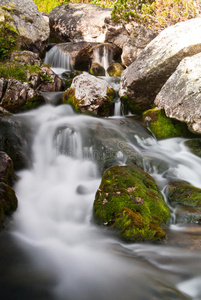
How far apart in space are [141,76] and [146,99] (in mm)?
882

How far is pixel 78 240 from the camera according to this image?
3621mm

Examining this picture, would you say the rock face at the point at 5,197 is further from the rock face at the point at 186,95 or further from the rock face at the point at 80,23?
the rock face at the point at 80,23

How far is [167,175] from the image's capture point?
5.97 m

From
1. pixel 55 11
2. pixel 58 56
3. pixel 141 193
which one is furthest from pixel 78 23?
pixel 141 193

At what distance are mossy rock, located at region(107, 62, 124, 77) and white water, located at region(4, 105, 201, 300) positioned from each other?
7160 mm

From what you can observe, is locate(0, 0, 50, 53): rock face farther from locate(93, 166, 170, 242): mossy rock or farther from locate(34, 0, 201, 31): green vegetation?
locate(93, 166, 170, 242): mossy rock

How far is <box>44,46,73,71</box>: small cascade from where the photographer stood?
1369 centimetres

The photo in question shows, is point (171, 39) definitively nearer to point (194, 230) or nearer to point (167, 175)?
point (167, 175)

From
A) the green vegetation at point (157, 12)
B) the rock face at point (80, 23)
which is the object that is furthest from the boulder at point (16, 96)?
the rock face at point (80, 23)

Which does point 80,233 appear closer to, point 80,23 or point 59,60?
point 59,60

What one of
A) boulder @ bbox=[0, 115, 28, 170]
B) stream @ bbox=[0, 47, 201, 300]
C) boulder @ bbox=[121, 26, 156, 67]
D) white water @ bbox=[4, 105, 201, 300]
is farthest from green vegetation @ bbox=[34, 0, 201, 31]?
boulder @ bbox=[0, 115, 28, 170]

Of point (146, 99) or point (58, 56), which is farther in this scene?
point (58, 56)

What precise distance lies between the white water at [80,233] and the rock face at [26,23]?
6.67 metres

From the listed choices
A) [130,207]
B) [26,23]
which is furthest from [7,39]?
[130,207]
